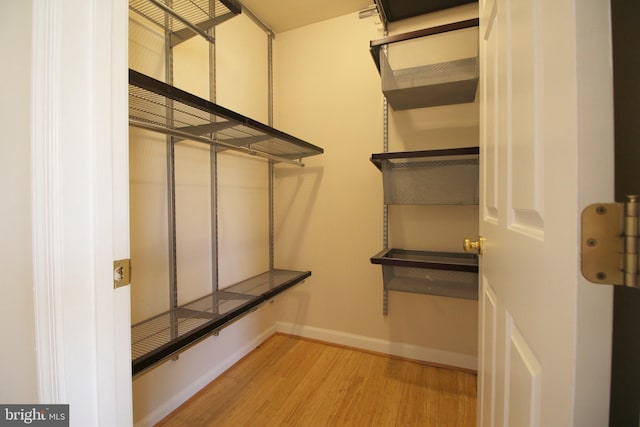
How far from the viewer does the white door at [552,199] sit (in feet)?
0.94

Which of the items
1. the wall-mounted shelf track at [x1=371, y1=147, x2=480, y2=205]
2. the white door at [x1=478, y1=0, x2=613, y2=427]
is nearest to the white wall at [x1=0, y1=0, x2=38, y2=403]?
the white door at [x1=478, y1=0, x2=613, y2=427]

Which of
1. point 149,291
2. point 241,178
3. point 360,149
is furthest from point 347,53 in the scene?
point 149,291

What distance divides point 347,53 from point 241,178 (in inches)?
47.1

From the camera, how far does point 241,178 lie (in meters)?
1.89

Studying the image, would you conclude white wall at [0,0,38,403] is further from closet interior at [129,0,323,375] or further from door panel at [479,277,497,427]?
door panel at [479,277,497,427]

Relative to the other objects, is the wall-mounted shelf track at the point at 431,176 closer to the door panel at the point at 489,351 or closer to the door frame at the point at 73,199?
the door panel at the point at 489,351

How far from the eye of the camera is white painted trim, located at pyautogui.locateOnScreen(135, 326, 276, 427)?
51.9 inches

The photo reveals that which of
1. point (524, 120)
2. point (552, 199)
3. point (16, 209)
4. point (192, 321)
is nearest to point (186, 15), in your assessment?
point (16, 209)

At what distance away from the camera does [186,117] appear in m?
1.21

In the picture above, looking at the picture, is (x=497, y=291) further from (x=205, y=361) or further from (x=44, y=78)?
(x=205, y=361)

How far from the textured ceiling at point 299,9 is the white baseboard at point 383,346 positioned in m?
2.35

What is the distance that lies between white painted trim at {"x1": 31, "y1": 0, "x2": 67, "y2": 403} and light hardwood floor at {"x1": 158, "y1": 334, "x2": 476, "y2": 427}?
41.8 inches

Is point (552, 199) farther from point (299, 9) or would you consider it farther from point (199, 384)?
point (299, 9)

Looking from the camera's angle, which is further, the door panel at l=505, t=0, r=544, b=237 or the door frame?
the door frame
